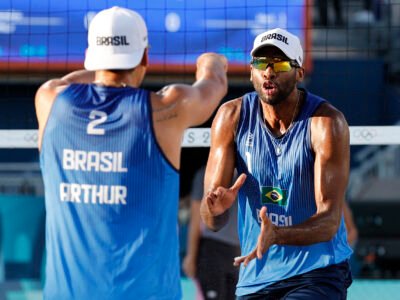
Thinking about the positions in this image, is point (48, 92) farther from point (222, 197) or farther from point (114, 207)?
point (222, 197)

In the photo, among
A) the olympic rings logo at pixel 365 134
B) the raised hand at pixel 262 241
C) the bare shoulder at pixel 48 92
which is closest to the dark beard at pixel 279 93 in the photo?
the raised hand at pixel 262 241

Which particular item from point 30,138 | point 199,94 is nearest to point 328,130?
point 199,94

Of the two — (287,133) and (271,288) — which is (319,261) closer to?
(271,288)

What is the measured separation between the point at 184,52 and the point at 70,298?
19.2ft

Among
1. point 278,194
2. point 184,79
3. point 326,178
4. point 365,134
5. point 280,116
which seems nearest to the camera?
point 326,178

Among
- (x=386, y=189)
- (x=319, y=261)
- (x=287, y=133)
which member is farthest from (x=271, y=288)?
(x=386, y=189)

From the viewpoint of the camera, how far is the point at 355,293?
9000 millimetres

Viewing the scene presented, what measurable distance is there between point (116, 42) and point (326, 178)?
4.25 feet

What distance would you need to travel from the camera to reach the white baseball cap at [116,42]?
4.43m

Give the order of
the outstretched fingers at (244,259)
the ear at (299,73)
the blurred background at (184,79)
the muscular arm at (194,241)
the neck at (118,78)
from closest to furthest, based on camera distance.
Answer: the neck at (118,78) → the outstretched fingers at (244,259) → the ear at (299,73) → the muscular arm at (194,241) → the blurred background at (184,79)

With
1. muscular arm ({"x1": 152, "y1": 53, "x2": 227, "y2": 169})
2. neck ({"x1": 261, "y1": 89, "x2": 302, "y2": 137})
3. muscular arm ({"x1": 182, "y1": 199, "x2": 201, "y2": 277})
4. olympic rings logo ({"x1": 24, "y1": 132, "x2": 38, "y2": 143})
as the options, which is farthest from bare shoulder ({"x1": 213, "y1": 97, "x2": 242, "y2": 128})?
muscular arm ({"x1": 182, "y1": 199, "x2": 201, "y2": 277})

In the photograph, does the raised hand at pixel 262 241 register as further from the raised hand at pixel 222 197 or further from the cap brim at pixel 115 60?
the cap brim at pixel 115 60

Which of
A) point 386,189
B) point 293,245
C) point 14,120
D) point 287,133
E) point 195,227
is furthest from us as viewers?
point 386,189

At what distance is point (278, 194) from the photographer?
207 inches
